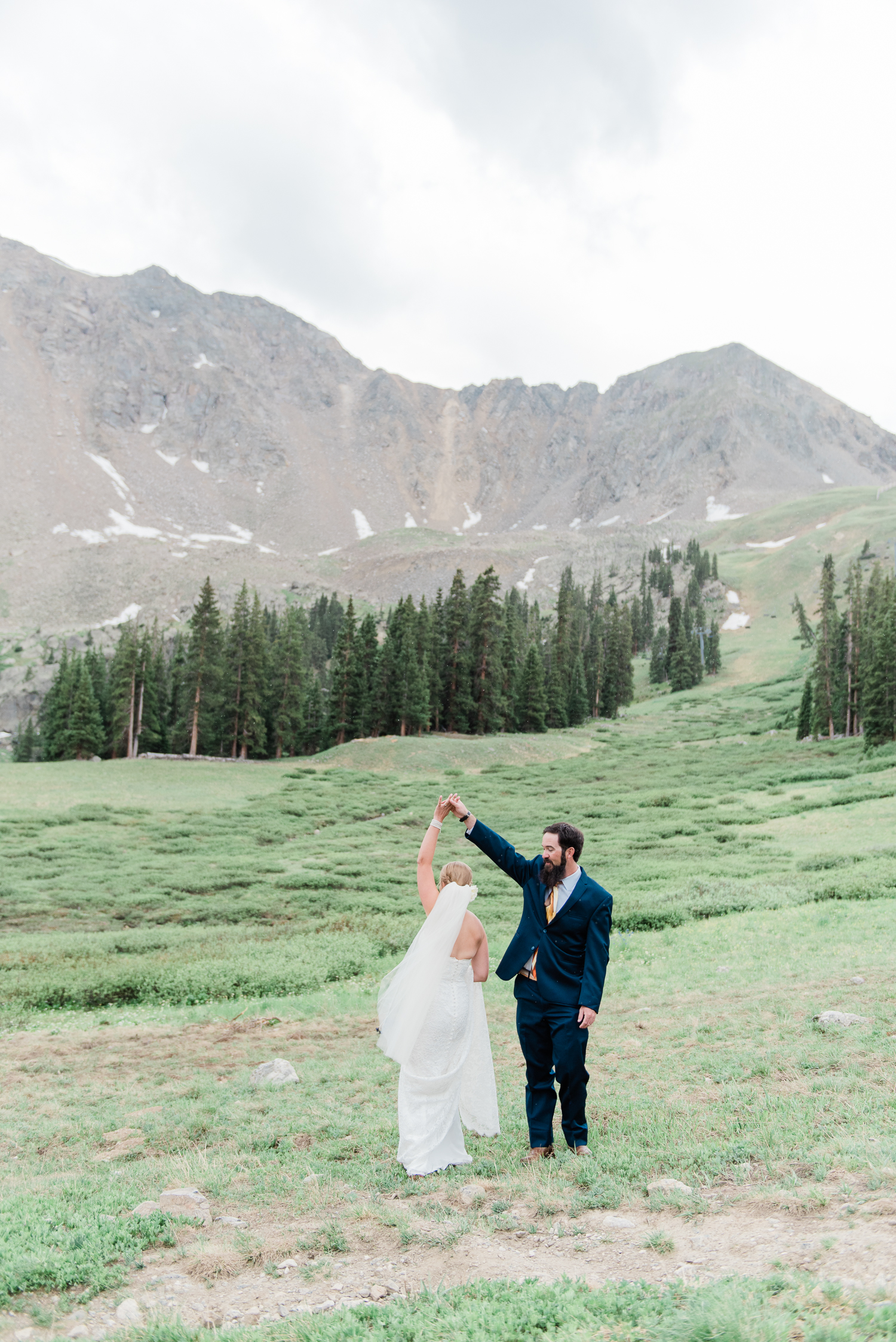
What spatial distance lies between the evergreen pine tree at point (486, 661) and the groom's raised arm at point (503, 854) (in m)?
64.2

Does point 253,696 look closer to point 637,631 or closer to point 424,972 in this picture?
point 424,972

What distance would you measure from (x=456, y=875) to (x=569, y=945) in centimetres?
113

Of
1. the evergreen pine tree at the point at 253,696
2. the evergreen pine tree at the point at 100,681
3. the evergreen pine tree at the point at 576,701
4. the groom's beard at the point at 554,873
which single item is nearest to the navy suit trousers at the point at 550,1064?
the groom's beard at the point at 554,873

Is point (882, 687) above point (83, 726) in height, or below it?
above

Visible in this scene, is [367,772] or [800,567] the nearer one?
[367,772]

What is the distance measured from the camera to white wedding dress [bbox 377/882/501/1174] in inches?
259

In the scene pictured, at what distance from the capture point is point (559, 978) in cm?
647

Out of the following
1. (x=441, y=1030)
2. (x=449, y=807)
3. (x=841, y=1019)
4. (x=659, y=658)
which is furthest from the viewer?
(x=659, y=658)

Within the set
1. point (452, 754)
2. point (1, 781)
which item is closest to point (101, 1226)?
point (1, 781)

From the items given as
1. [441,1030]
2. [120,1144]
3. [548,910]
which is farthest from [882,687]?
[120,1144]

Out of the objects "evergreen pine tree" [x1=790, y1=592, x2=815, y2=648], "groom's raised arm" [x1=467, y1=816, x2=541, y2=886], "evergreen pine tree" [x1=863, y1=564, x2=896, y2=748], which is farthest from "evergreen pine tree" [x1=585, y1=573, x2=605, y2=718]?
"groom's raised arm" [x1=467, y1=816, x2=541, y2=886]

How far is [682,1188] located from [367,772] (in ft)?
156

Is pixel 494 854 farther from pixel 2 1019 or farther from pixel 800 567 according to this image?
pixel 800 567

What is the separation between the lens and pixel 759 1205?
518cm
